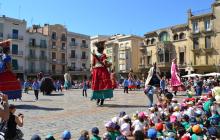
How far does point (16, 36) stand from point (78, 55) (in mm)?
17144

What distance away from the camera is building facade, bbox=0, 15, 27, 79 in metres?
62.2

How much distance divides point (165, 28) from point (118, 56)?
1942 centimetres

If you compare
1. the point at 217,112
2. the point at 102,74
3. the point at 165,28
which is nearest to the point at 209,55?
the point at 165,28

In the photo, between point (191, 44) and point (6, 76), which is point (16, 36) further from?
point (6, 76)

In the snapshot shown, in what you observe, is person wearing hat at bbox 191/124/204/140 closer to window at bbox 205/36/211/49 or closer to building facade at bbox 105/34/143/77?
window at bbox 205/36/211/49

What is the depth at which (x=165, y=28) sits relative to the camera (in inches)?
2542

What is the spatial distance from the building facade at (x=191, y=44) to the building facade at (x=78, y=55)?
51.9ft

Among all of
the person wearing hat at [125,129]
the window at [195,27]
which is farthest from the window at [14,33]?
the person wearing hat at [125,129]

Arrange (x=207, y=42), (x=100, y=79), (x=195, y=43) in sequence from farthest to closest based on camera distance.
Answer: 1. (x=195, y=43)
2. (x=207, y=42)
3. (x=100, y=79)

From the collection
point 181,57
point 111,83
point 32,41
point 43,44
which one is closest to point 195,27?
point 181,57

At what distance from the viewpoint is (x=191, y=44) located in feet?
195

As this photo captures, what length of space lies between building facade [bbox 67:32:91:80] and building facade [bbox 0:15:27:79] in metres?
12.3

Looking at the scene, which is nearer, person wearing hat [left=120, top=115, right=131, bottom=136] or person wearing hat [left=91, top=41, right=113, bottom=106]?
person wearing hat [left=120, top=115, right=131, bottom=136]

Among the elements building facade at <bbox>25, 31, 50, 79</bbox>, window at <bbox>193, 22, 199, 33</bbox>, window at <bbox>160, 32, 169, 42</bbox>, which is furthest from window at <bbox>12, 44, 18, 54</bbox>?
window at <bbox>193, 22, 199, 33</bbox>
